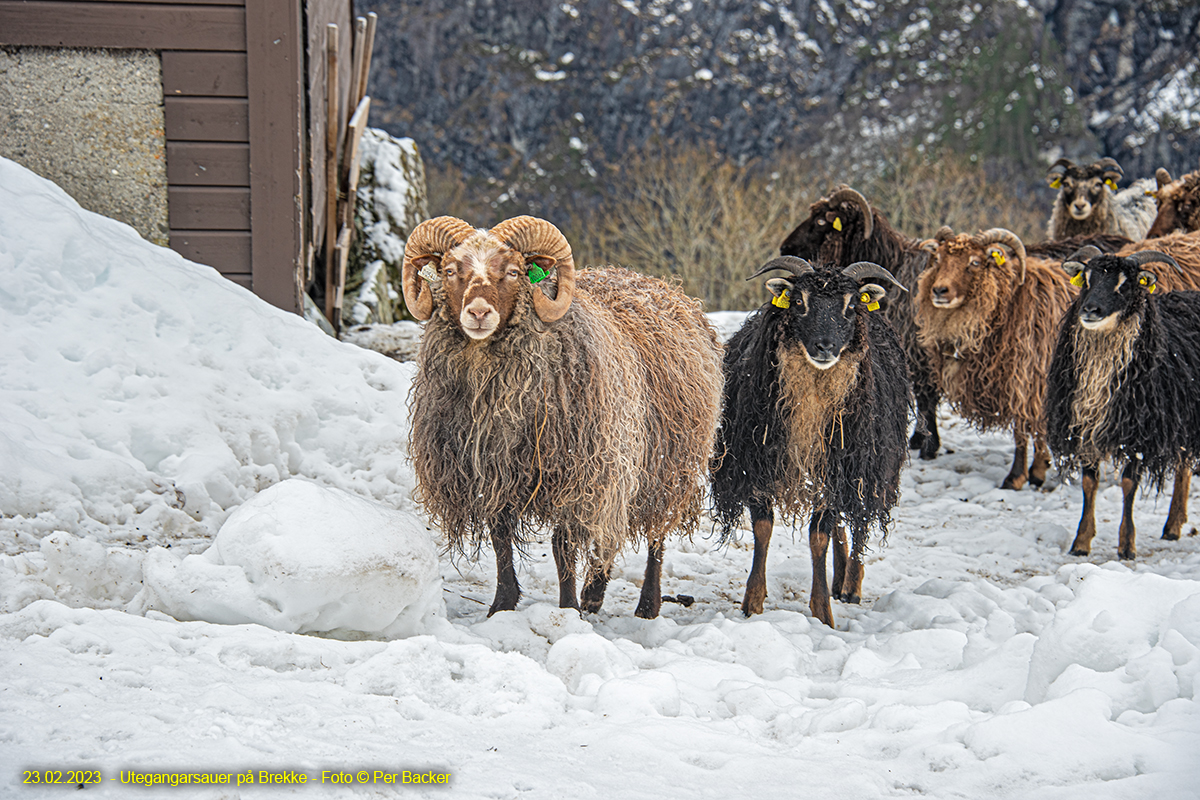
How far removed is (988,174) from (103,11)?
64105 mm

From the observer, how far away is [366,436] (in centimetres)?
627

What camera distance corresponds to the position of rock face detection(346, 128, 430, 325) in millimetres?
10797

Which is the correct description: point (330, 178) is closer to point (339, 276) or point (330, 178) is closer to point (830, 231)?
point (339, 276)

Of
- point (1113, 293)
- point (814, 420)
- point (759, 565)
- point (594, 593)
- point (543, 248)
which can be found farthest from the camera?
point (1113, 293)

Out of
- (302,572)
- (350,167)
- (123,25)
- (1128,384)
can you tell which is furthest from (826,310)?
(350,167)

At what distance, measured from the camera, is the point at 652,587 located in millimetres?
5312

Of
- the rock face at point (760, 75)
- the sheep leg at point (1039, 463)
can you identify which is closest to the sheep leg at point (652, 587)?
the sheep leg at point (1039, 463)

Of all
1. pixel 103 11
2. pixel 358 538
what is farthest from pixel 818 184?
pixel 358 538

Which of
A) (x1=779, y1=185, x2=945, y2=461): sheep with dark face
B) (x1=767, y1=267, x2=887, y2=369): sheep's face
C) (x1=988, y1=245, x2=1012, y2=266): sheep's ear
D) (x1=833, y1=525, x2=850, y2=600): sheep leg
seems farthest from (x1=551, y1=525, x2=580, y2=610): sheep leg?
(x1=988, y1=245, x2=1012, y2=266): sheep's ear

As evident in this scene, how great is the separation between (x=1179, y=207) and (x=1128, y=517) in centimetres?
620

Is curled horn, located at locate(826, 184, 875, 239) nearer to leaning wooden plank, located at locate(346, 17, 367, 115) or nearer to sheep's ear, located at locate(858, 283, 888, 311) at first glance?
sheep's ear, located at locate(858, 283, 888, 311)

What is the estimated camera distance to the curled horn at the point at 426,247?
438cm

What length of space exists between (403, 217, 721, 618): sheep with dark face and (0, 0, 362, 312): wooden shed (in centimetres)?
315

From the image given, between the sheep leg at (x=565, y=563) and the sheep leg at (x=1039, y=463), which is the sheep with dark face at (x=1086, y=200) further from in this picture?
the sheep leg at (x=565, y=563)
